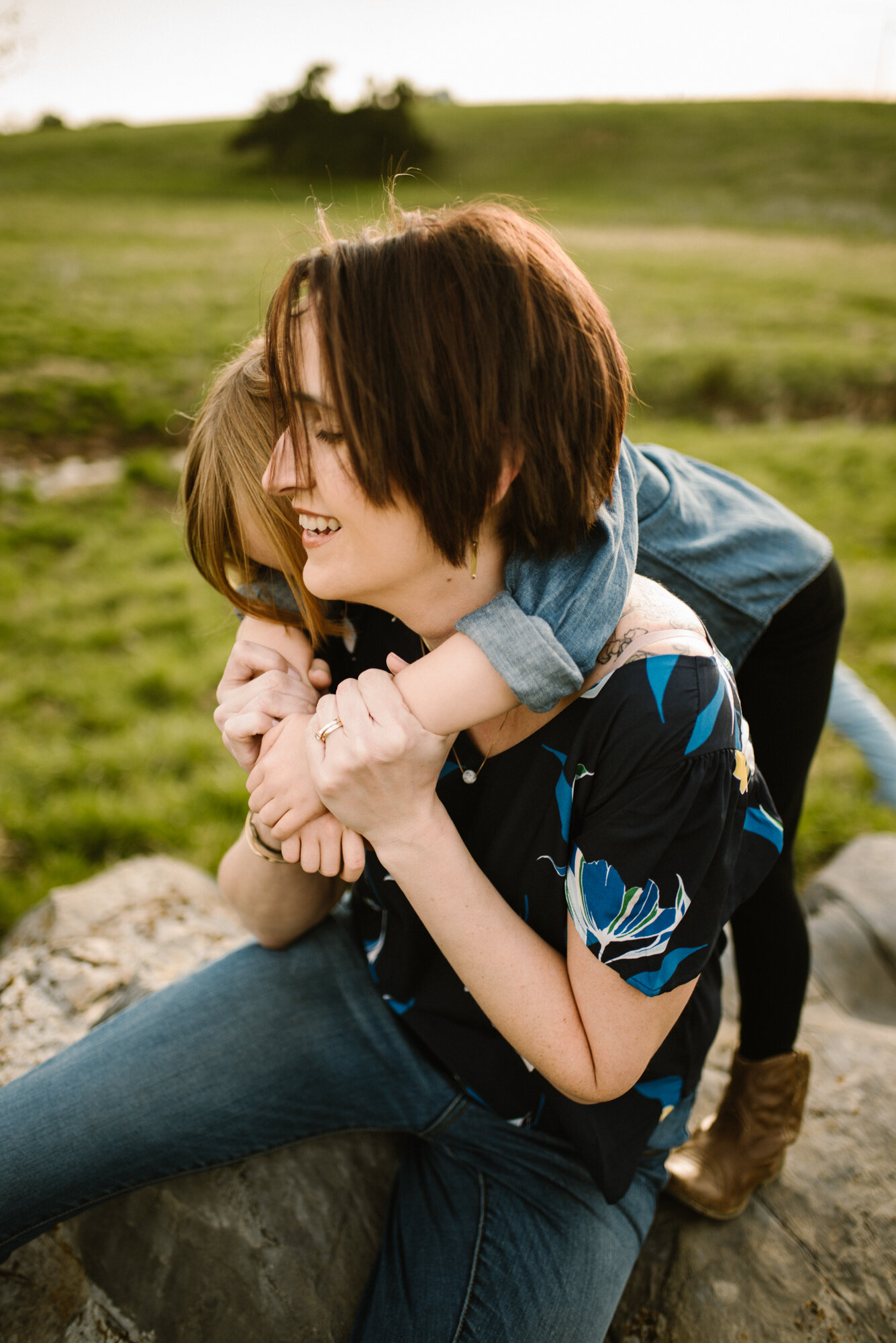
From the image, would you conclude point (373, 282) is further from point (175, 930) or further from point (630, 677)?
point (175, 930)

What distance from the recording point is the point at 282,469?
134cm

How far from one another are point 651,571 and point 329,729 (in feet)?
2.69

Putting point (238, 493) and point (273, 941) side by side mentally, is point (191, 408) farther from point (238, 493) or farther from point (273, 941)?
point (273, 941)

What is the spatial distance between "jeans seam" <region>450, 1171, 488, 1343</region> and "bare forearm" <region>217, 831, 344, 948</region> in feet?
2.20

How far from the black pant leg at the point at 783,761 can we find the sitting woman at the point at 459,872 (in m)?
0.34

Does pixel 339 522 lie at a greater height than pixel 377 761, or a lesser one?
greater

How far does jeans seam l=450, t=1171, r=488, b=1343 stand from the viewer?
4.72ft

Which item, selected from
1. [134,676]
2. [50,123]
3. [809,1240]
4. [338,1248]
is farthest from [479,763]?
[50,123]

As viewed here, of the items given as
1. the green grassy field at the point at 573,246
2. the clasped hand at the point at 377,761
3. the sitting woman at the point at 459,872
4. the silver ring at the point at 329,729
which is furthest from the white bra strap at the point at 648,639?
the green grassy field at the point at 573,246

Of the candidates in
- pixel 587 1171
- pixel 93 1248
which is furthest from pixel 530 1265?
pixel 93 1248

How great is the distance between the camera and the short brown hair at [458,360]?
3.76 ft

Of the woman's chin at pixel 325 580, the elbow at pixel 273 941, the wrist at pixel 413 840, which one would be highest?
the woman's chin at pixel 325 580

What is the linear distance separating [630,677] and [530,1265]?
1.14 meters

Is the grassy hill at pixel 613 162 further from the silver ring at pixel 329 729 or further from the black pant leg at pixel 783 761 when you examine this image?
the silver ring at pixel 329 729
